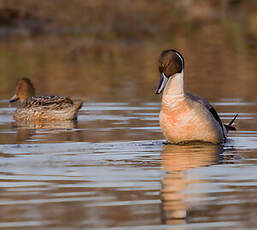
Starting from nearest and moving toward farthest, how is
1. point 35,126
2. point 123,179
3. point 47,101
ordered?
point 123,179
point 35,126
point 47,101

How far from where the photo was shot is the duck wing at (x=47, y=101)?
14156mm

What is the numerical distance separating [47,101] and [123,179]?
20.3 ft

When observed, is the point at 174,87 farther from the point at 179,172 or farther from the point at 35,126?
the point at 35,126

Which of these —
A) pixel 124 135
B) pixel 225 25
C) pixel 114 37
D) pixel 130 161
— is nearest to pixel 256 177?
pixel 130 161

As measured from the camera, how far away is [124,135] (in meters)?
11.7

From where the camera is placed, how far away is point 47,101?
14.4 meters

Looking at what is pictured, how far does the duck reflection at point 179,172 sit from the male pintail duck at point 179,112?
0.15 meters

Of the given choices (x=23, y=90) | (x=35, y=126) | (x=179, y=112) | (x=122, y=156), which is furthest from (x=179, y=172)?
(x=23, y=90)

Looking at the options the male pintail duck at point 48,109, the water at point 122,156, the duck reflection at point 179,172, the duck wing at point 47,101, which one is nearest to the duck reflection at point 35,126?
the water at point 122,156

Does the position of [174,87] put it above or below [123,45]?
above

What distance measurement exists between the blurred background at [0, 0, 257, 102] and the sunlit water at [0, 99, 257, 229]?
460cm

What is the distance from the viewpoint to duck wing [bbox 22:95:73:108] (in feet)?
46.4

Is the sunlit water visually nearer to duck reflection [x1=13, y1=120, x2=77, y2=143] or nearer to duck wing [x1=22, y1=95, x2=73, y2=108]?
duck reflection [x1=13, y1=120, x2=77, y2=143]

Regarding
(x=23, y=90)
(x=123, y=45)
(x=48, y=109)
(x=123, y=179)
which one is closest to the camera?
(x=123, y=179)
